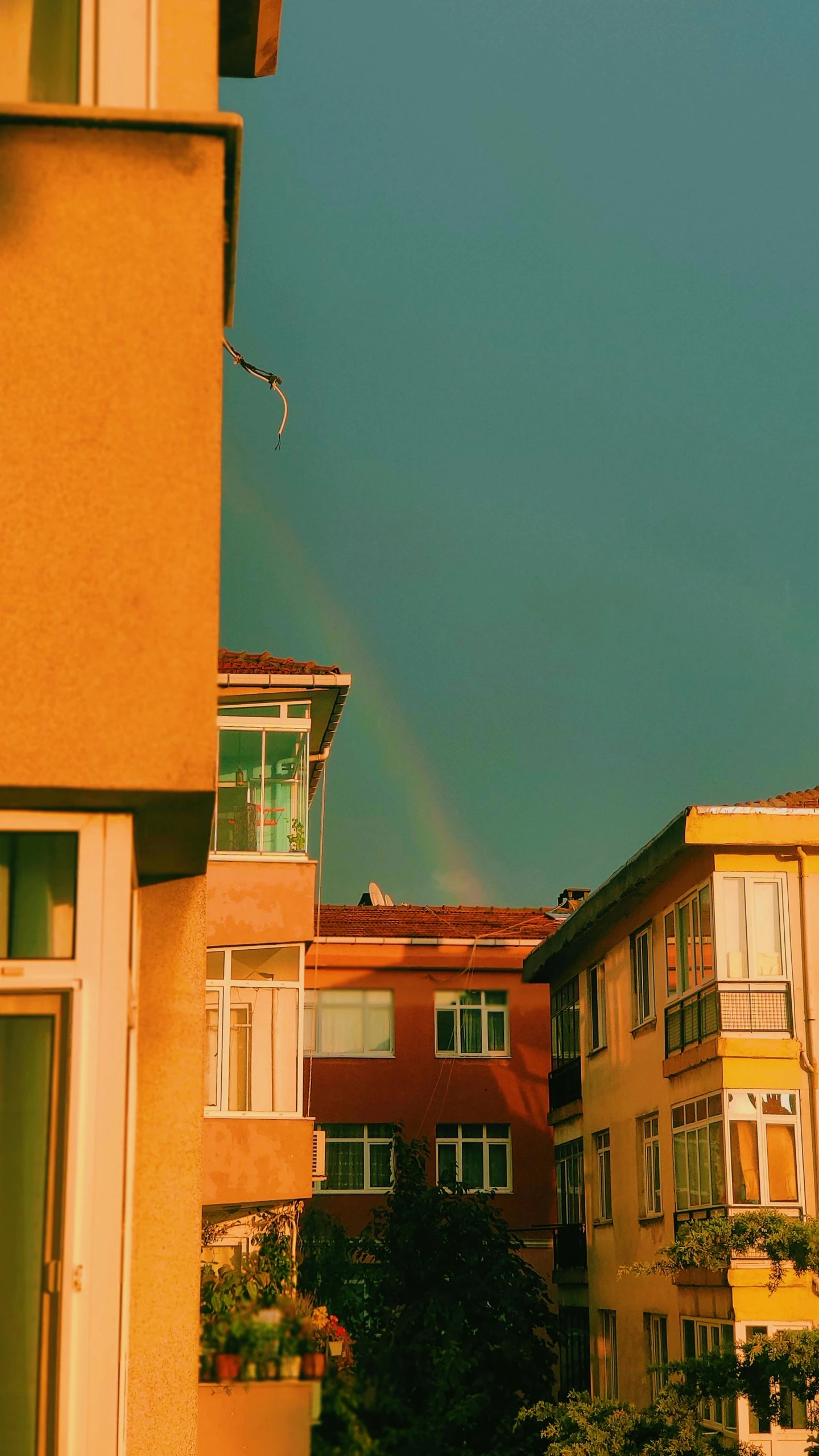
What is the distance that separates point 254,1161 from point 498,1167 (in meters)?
20.3

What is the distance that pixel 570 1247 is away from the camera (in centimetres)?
3297

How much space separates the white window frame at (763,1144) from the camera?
21938 millimetres

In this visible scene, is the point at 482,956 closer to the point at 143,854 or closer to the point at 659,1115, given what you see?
the point at 659,1115

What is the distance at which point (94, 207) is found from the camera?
197 inches

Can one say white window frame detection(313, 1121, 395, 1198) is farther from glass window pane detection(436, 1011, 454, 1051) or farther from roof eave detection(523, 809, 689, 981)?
roof eave detection(523, 809, 689, 981)

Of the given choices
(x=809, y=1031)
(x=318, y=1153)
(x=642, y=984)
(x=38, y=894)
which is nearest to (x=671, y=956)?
(x=642, y=984)

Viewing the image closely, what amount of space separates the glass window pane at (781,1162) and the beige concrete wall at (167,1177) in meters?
17.8

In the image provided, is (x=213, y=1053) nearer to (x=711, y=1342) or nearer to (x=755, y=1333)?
(x=755, y=1333)

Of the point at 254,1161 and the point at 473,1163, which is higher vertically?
the point at 254,1161

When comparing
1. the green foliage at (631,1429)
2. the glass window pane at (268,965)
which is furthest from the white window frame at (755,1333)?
the glass window pane at (268,965)

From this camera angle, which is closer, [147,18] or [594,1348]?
[147,18]

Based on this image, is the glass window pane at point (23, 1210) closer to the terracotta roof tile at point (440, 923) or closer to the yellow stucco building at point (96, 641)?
the yellow stucco building at point (96, 641)

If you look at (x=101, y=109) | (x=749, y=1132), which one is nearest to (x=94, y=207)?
(x=101, y=109)

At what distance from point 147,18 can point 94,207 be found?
856 millimetres
